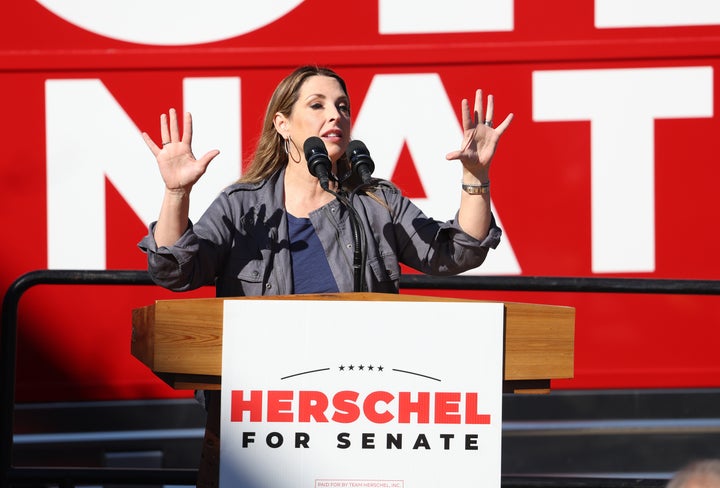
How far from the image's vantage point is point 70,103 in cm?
328

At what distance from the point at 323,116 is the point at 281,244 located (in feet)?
1.14

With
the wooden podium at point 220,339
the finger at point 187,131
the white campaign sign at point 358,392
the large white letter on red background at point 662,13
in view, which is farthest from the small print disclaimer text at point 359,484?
the large white letter on red background at point 662,13

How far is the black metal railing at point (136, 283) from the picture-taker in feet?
8.99

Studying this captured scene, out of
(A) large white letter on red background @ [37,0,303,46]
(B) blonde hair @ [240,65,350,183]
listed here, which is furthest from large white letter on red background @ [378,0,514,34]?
(B) blonde hair @ [240,65,350,183]

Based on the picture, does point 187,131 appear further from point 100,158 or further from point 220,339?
point 100,158

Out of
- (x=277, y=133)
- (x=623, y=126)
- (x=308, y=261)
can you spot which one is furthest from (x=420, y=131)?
(x=308, y=261)

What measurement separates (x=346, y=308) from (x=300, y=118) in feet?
2.53

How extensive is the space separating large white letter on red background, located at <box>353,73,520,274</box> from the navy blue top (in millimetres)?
1032

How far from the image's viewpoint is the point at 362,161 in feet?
6.76

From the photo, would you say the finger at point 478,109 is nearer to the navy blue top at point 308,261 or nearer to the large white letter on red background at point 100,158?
the navy blue top at point 308,261

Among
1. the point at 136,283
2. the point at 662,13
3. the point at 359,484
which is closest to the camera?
the point at 359,484

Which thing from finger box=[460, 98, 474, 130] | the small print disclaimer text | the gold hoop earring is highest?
finger box=[460, 98, 474, 130]

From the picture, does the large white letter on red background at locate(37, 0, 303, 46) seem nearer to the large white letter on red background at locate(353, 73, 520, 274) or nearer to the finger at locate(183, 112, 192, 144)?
the large white letter on red background at locate(353, 73, 520, 274)

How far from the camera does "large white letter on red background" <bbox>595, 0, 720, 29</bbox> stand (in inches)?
128
